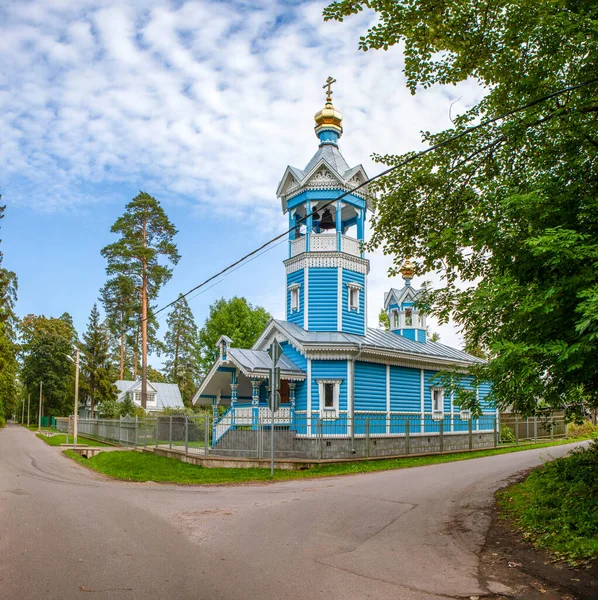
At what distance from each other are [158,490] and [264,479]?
308 cm

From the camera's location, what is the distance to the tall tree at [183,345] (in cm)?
7056

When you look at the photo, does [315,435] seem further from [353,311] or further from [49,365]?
[49,365]

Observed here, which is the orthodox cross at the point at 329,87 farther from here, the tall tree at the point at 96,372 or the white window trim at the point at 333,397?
the tall tree at the point at 96,372

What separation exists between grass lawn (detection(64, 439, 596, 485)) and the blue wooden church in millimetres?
1376

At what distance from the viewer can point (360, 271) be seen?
2352cm

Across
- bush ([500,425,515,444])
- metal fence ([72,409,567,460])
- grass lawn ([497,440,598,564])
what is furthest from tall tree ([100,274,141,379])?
grass lawn ([497,440,598,564])

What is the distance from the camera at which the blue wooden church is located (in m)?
21.0

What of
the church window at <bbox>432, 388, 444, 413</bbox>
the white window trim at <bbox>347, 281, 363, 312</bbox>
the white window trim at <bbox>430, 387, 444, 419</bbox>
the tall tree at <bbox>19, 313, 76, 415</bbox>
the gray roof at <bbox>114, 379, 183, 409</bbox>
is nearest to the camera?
the white window trim at <bbox>347, 281, 363, 312</bbox>

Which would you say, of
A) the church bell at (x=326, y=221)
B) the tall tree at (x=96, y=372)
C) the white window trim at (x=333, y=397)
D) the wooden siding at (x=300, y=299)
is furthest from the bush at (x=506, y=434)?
the tall tree at (x=96, y=372)

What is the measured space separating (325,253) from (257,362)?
4.88m

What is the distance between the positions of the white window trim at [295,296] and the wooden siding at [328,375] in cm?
274

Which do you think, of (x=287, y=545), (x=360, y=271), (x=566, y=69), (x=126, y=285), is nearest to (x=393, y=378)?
(x=360, y=271)

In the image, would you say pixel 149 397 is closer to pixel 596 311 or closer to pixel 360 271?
A: pixel 360 271

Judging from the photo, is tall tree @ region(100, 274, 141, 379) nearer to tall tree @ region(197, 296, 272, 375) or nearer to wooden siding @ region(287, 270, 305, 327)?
tall tree @ region(197, 296, 272, 375)
